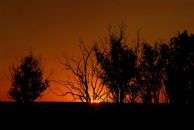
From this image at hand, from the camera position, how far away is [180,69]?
41688 mm

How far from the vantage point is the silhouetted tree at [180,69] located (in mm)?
40125

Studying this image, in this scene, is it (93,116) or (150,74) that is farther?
(150,74)

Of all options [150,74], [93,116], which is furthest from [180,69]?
[93,116]

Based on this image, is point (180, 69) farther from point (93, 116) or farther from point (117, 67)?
point (93, 116)

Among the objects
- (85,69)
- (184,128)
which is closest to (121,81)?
(85,69)

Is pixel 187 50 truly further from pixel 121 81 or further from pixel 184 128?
pixel 184 128

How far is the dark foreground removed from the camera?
1293 cm

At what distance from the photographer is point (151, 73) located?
43500 mm

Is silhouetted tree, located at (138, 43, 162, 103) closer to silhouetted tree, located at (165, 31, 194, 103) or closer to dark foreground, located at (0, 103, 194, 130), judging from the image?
silhouetted tree, located at (165, 31, 194, 103)

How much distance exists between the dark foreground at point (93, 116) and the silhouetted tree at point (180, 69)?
25497mm

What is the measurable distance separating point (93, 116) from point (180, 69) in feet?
97.3

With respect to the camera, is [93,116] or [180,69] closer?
[93,116]

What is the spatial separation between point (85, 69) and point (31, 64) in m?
8.19

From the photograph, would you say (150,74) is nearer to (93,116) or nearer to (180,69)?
(180,69)
